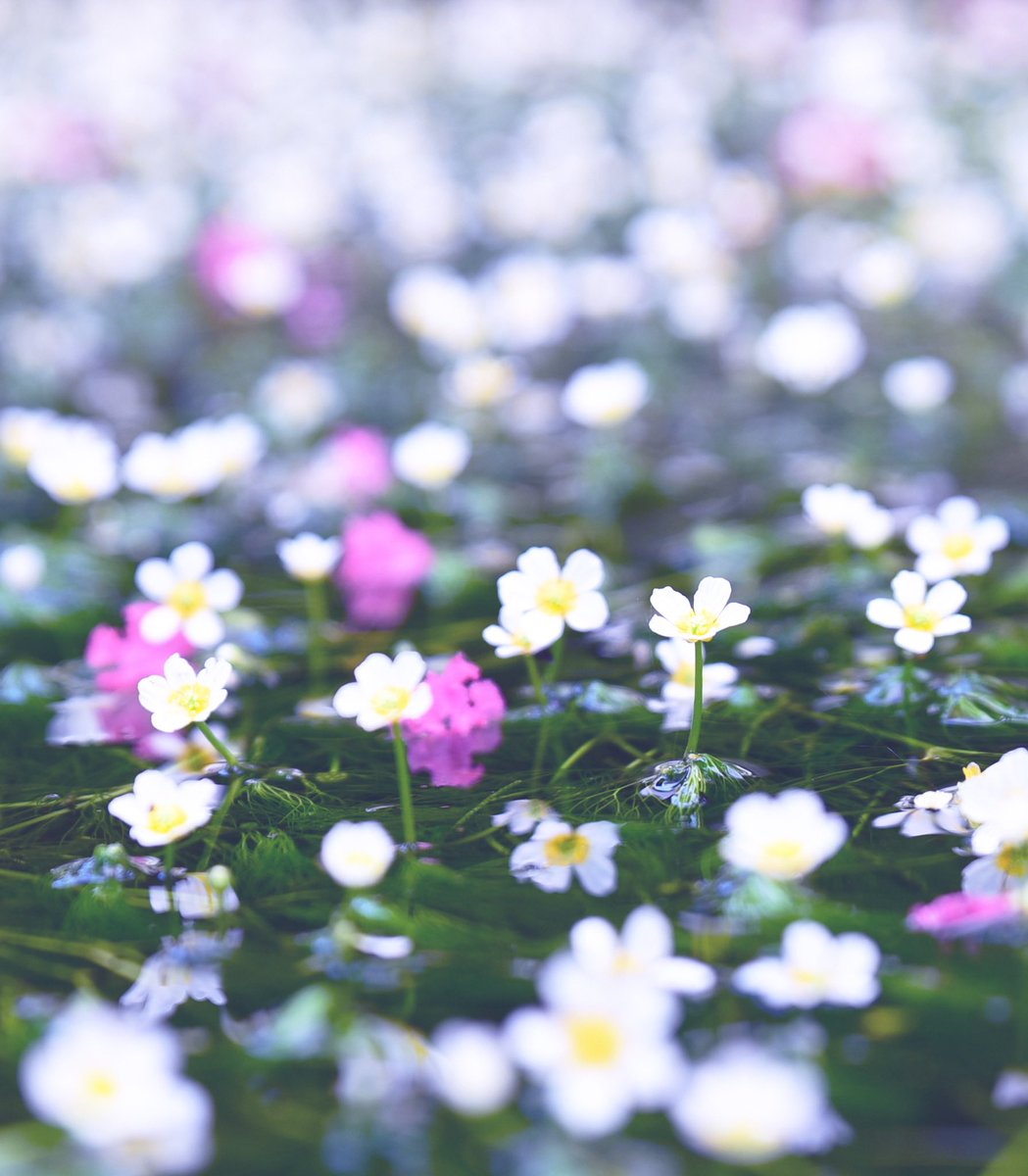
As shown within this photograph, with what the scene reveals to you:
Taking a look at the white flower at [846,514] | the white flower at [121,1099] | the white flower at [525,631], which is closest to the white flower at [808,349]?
the white flower at [846,514]

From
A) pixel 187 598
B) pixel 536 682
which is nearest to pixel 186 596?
pixel 187 598

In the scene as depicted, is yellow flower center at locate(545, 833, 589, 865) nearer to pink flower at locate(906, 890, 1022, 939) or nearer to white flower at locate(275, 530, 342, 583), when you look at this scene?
pink flower at locate(906, 890, 1022, 939)

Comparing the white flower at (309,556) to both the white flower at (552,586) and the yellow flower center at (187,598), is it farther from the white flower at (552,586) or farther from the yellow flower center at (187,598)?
the white flower at (552,586)

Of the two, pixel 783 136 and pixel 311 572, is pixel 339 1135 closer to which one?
pixel 311 572

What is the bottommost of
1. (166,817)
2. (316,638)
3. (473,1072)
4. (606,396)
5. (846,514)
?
(473,1072)

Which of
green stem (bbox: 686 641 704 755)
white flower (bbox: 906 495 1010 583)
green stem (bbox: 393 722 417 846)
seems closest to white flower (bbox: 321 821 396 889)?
green stem (bbox: 393 722 417 846)

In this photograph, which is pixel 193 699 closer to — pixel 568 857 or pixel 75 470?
pixel 568 857
